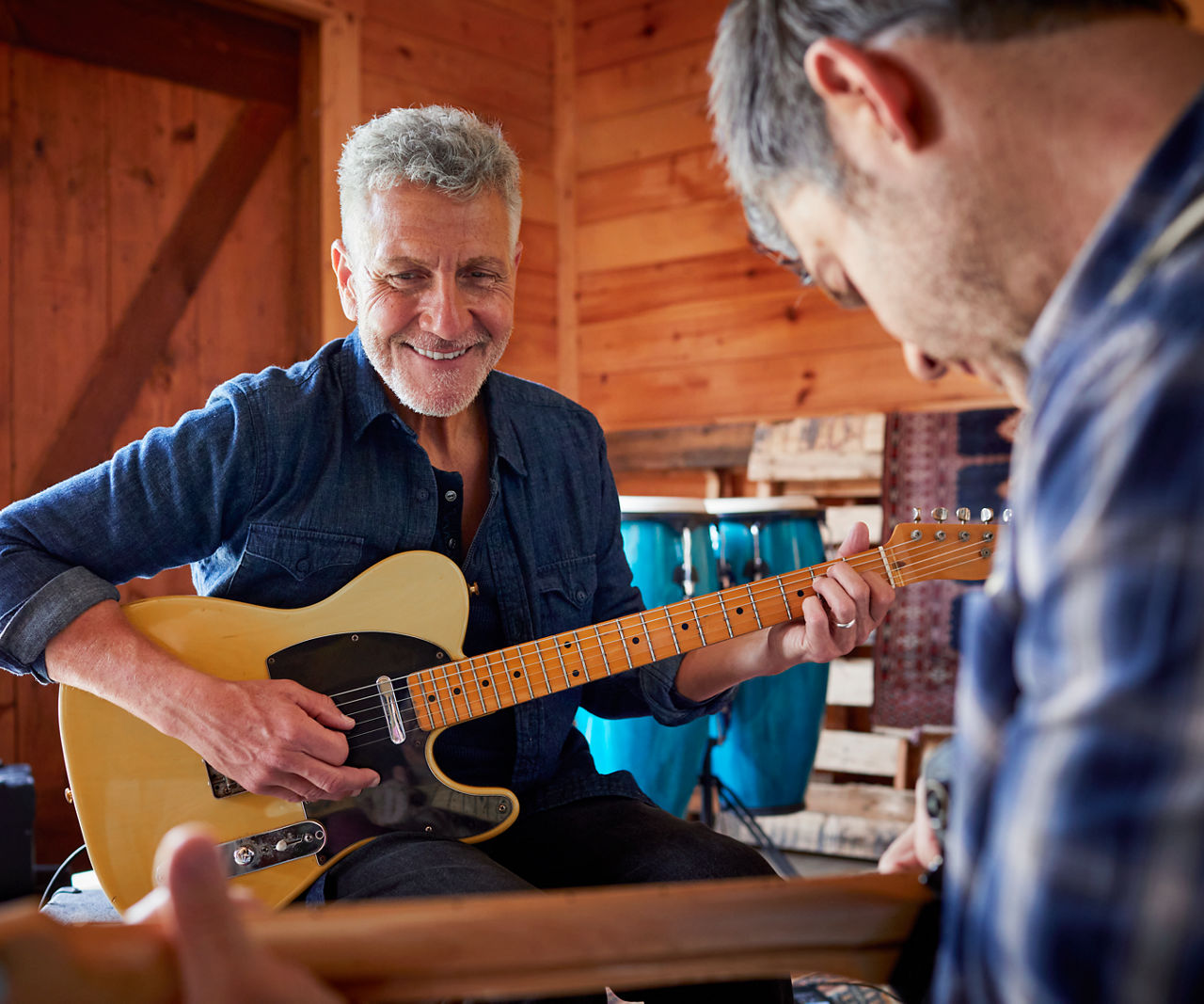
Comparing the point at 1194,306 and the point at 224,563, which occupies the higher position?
the point at 1194,306

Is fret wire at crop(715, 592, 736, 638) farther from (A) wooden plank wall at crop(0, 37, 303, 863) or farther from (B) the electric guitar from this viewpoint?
(A) wooden plank wall at crop(0, 37, 303, 863)

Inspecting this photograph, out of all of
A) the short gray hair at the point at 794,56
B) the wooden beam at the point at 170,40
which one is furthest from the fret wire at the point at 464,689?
the wooden beam at the point at 170,40

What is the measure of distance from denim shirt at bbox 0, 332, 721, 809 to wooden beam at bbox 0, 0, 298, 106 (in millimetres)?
1874

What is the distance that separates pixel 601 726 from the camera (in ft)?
7.59

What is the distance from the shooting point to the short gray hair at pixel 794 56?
58cm

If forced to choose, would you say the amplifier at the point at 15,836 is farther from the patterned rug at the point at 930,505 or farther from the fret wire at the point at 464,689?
the patterned rug at the point at 930,505

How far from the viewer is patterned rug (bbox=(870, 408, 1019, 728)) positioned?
9.43 feet

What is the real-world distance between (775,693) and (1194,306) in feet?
7.10

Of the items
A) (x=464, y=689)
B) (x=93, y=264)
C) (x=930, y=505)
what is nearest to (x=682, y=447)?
(x=930, y=505)

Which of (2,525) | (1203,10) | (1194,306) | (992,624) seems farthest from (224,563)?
(1203,10)

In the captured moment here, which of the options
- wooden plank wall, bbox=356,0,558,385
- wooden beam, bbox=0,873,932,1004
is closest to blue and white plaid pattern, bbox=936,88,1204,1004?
wooden beam, bbox=0,873,932,1004

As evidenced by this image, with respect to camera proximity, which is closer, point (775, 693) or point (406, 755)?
point (406, 755)

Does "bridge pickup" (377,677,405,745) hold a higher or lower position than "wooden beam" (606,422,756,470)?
lower

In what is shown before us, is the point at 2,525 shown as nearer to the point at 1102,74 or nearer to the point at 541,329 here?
the point at 1102,74
